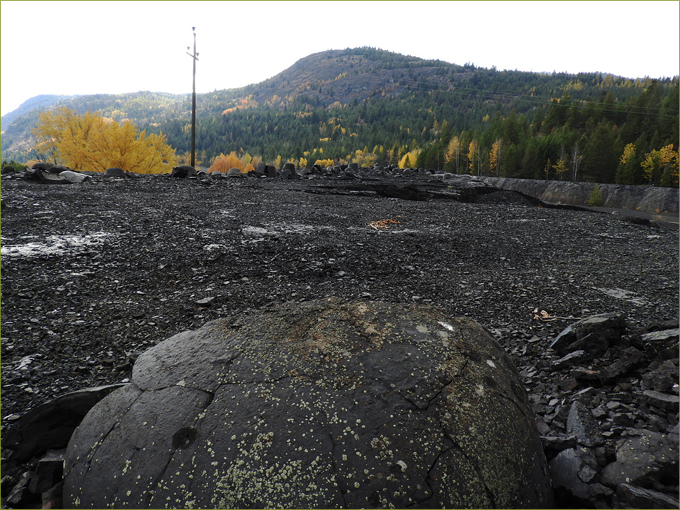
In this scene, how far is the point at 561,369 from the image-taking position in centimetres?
358

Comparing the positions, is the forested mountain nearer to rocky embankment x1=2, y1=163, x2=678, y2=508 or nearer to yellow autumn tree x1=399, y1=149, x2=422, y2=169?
yellow autumn tree x1=399, y1=149, x2=422, y2=169

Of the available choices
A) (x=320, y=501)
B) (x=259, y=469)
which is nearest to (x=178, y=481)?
(x=259, y=469)

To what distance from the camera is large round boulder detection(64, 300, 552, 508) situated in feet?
5.32

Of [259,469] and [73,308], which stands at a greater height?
[259,469]

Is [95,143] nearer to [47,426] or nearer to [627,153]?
[47,426]

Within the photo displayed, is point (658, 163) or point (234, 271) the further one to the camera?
point (658, 163)

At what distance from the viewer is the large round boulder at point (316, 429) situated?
162 cm

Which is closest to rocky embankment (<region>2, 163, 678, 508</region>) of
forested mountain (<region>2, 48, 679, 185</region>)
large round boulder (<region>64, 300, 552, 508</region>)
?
large round boulder (<region>64, 300, 552, 508</region>)

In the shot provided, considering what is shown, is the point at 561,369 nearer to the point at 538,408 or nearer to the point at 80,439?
the point at 538,408

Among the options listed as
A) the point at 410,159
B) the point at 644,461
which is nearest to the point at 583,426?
the point at 644,461

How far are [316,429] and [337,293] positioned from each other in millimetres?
3867

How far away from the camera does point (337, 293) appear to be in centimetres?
564

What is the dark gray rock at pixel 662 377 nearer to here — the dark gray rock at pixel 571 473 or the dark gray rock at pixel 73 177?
the dark gray rock at pixel 571 473

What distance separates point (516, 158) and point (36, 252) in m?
62.4
